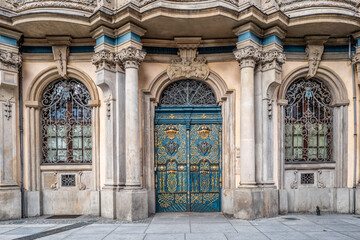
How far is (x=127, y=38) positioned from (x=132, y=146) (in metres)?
3.01

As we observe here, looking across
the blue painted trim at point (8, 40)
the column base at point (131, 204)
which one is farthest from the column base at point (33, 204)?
the blue painted trim at point (8, 40)

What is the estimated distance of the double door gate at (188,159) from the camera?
846 centimetres

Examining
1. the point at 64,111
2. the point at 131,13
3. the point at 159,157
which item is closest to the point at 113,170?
the point at 159,157

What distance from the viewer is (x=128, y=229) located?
256 inches

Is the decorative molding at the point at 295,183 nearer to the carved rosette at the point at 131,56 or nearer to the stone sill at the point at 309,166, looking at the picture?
the stone sill at the point at 309,166

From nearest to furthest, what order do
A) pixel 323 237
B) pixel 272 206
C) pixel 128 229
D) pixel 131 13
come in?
pixel 323 237 → pixel 128 229 → pixel 131 13 → pixel 272 206

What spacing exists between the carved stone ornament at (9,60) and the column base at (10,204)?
355 cm

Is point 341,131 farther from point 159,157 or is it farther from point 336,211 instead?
point 159,157

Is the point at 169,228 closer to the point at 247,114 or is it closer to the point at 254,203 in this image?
the point at 254,203

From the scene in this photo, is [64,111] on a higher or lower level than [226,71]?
lower

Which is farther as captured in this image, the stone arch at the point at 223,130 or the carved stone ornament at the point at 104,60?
the stone arch at the point at 223,130

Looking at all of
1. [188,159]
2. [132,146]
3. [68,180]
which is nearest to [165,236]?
[132,146]

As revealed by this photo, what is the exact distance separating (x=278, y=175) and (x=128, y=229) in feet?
15.3

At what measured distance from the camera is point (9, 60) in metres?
7.84
